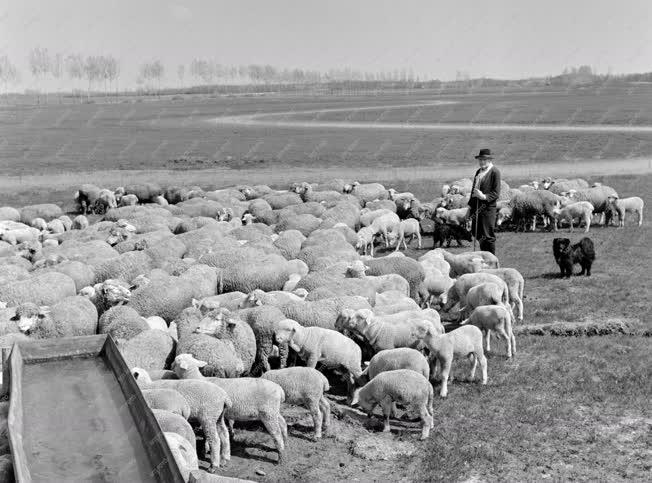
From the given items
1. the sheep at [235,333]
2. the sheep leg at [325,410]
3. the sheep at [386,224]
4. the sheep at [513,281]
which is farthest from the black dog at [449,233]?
the sheep leg at [325,410]

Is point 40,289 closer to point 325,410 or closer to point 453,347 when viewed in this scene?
point 325,410

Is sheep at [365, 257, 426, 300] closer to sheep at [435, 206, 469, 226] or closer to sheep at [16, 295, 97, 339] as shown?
sheep at [16, 295, 97, 339]

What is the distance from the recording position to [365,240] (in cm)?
1875

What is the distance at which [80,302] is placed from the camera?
1191cm

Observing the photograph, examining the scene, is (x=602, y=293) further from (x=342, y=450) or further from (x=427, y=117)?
(x=427, y=117)

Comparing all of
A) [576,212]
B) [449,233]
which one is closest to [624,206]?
[576,212]

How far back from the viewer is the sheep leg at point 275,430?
8484 millimetres

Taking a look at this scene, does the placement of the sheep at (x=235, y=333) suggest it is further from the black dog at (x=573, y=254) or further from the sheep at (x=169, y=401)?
the black dog at (x=573, y=254)

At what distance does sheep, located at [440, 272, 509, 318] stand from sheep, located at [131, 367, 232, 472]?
6091 millimetres

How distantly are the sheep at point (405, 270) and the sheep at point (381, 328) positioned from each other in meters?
3.13

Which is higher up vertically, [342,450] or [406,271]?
[406,271]

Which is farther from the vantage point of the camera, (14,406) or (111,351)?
(111,351)

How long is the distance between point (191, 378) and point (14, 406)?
2543 millimetres

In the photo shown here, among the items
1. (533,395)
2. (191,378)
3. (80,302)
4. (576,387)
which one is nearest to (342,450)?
(191,378)
